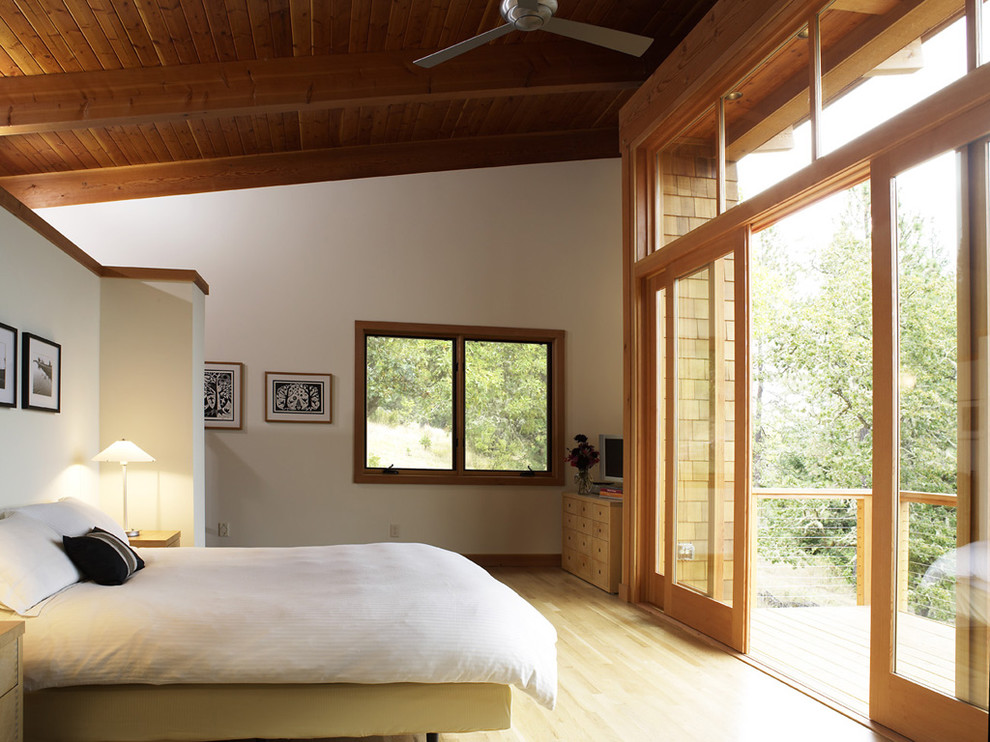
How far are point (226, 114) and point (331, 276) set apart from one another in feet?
6.69

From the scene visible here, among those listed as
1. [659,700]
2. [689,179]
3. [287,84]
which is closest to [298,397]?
[287,84]

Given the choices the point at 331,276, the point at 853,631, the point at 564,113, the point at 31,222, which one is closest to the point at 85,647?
the point at 31,222

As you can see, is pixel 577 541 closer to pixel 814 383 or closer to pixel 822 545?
pixel 822 545

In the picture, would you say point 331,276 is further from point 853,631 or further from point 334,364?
point 853,631

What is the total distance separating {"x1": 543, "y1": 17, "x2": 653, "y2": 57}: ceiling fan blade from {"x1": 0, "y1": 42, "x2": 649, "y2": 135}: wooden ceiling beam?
160cm

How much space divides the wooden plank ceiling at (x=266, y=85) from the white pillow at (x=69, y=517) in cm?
228

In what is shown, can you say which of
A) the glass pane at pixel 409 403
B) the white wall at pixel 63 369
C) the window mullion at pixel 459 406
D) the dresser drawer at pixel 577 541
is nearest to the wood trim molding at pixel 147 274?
the white wall at pixel 63 369

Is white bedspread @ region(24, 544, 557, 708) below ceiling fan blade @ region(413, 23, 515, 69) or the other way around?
below

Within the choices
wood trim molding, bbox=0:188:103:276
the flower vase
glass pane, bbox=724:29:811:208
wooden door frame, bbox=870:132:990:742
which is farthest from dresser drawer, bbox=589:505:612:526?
wood trim molding, bbox=0:188:103:276

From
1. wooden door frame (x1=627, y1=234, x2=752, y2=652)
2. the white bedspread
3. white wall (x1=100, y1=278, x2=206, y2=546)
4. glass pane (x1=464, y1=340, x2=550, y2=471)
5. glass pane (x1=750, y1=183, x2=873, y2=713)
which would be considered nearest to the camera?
the white bedspread

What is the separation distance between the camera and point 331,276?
680 centimetres

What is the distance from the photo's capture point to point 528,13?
3.58 meters

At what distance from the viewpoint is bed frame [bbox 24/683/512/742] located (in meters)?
2.66

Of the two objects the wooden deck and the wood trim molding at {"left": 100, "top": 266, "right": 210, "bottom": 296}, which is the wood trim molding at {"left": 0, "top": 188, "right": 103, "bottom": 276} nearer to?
the wood trim molding at {"left": 100, "top": 266, "right": 210, "bottom": 296}
